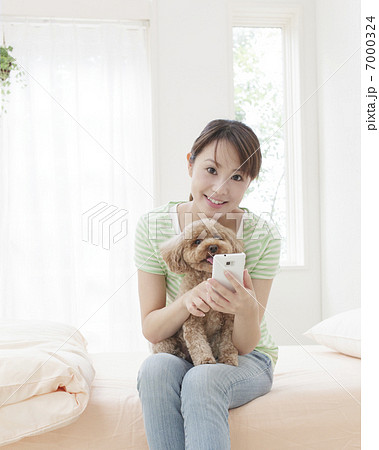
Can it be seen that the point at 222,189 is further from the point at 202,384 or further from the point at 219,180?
the point at 202,384

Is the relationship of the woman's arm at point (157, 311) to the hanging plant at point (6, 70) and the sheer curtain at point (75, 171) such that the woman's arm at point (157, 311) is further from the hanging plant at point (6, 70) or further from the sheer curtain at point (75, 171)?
the hanging plant at point (6, 70)

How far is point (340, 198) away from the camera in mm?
1974

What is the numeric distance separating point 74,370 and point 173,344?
0.22 meters

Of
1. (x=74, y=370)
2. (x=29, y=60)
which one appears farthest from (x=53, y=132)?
(x=74, y=370)

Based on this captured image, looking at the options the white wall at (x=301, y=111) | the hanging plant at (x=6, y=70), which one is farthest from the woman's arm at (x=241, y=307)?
the hanging plant at (x=6, y=70)

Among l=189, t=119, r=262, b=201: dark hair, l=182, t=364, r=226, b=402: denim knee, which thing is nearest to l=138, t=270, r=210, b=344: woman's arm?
l=182, t=364, r=226, b=402: denim knee

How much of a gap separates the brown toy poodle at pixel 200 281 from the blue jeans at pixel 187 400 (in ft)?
0.14

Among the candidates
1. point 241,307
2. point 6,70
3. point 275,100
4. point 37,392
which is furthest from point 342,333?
point 6,70

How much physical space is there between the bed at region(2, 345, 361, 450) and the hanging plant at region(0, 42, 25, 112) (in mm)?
1586

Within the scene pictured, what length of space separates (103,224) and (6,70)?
81 centimetres

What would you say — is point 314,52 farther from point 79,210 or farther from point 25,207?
point 25,207

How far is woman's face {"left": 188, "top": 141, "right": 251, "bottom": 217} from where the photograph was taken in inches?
43.6

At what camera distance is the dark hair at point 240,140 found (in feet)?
3.63

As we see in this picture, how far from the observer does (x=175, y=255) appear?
106cm
